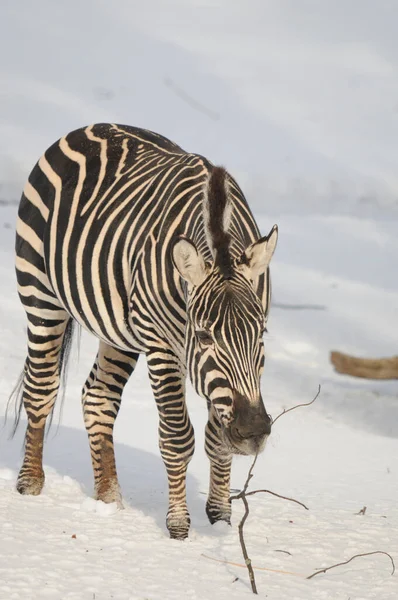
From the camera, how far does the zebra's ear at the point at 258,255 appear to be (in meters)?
4.86

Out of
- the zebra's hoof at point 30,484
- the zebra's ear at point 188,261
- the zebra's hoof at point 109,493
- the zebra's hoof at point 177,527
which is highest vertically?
the zebra's ear at point 188,261

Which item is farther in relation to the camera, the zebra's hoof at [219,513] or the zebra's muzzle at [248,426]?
the zebra's hoof at [219,513]

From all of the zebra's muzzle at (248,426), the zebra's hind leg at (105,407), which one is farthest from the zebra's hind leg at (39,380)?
the zebra's muzzle at (248,426)

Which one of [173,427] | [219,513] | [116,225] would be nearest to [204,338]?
[173,427]

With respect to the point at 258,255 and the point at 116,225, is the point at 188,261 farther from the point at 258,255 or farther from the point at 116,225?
the point at 116,225

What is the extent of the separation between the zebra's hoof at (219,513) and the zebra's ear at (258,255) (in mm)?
1541

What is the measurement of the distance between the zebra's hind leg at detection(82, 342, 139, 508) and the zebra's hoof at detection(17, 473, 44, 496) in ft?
1.16

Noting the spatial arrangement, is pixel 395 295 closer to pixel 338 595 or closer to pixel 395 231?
pixel 395 231

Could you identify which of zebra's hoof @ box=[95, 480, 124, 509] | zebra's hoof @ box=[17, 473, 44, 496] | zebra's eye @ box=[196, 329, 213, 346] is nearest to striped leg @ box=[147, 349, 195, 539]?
zebra's eye @ box=[196, 329, 213, 346]

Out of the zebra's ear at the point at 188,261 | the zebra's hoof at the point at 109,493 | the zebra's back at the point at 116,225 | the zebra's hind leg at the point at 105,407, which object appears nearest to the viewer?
the zebra's ear at the point at 188,261

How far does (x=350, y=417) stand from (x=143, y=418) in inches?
76.2

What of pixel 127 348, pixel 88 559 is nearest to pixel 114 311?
pixel 127 348

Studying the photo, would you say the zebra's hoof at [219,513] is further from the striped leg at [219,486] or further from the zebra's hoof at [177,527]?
the zebra's hoof at [177,527]

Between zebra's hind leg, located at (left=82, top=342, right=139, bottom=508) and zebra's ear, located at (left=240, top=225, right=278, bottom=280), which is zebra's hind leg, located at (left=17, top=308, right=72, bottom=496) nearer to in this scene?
zebra's hind leg, located at (left=82, top=342, right=139, bottom=508)
